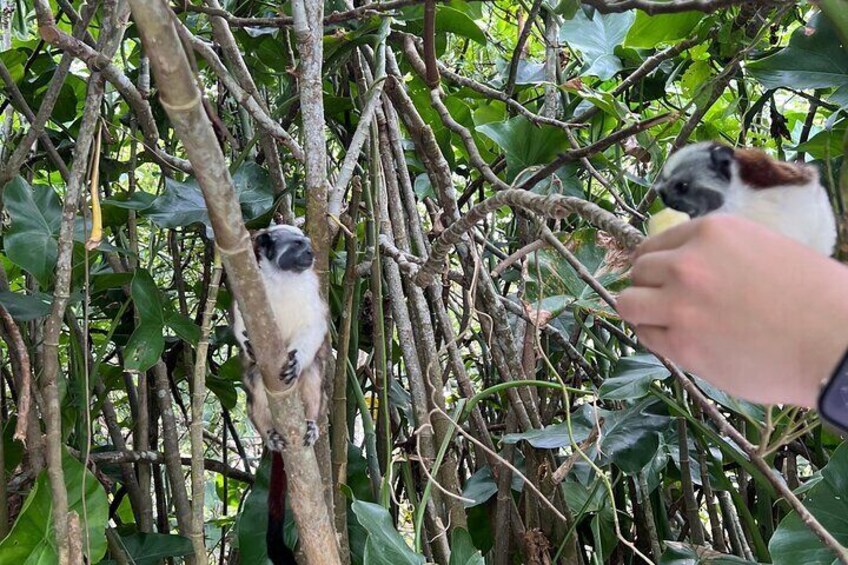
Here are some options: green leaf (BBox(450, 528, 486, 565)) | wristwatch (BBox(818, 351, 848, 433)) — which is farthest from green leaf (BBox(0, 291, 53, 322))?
wristwatch (BBox(818, 351, 848, 433))

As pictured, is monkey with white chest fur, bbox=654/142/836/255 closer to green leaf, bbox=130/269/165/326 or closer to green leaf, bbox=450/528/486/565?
green leaf, bbox=450/528/486/565

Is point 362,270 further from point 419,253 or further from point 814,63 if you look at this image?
point 814,63

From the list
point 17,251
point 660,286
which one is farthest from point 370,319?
point 660,286

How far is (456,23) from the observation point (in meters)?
1.92

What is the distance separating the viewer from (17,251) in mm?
1551

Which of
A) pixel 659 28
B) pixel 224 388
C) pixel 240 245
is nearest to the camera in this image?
pixel 240 245

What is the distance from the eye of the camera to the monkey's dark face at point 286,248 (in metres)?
1.58

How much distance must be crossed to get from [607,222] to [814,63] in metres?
0.91

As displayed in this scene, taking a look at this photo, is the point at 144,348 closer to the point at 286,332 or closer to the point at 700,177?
the point at 286,332

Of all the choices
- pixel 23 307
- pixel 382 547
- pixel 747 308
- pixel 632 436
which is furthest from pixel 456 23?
pixel 747 308

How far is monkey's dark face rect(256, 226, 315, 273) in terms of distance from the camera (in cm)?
158

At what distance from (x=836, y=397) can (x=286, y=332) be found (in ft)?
4.23

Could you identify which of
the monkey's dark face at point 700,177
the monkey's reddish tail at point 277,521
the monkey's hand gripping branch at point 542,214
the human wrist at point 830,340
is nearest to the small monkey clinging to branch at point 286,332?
the monkey's reddish tail at point 277,521

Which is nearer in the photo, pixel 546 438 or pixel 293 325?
pixel 546 438
